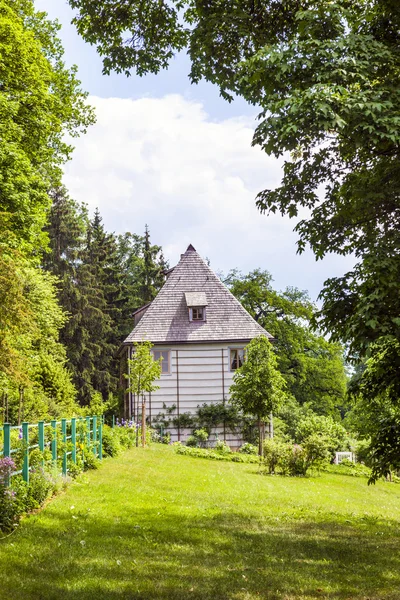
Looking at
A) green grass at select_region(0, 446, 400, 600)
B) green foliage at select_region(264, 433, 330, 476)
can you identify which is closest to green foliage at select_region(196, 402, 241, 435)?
green foliage at select_region(264, 433, 330, 476)

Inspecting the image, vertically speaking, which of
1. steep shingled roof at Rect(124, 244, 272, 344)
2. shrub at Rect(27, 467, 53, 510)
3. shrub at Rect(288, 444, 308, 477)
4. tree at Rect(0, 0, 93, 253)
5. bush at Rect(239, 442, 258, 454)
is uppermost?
tree at Rect(0, 0, 93, 253)

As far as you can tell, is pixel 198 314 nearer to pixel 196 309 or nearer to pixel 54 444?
pixel 196 309

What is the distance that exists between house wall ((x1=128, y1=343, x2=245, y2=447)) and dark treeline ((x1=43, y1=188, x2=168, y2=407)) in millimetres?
7599

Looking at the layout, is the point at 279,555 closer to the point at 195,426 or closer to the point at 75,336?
the point at 195,426

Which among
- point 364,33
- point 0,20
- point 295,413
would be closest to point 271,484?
point 364,33

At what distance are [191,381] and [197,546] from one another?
2097 centimetres

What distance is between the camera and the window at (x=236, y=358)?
2920 cm

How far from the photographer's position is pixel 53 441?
12.3m

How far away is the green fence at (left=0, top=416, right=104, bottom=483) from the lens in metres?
10.1

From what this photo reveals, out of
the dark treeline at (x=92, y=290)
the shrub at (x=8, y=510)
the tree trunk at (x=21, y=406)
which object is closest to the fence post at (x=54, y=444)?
the shrub at (x=8, y=510)

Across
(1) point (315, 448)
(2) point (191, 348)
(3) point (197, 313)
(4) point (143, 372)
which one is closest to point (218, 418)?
(2) point (191, 348)

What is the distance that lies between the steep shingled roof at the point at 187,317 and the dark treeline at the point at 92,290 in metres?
8.04

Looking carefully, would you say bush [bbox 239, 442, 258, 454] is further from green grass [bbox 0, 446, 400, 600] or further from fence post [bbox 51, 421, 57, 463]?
fence post [bbox 51, 421, 57, 463]

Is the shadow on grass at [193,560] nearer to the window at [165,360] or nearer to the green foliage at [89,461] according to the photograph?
the green foliage at [89,461]
